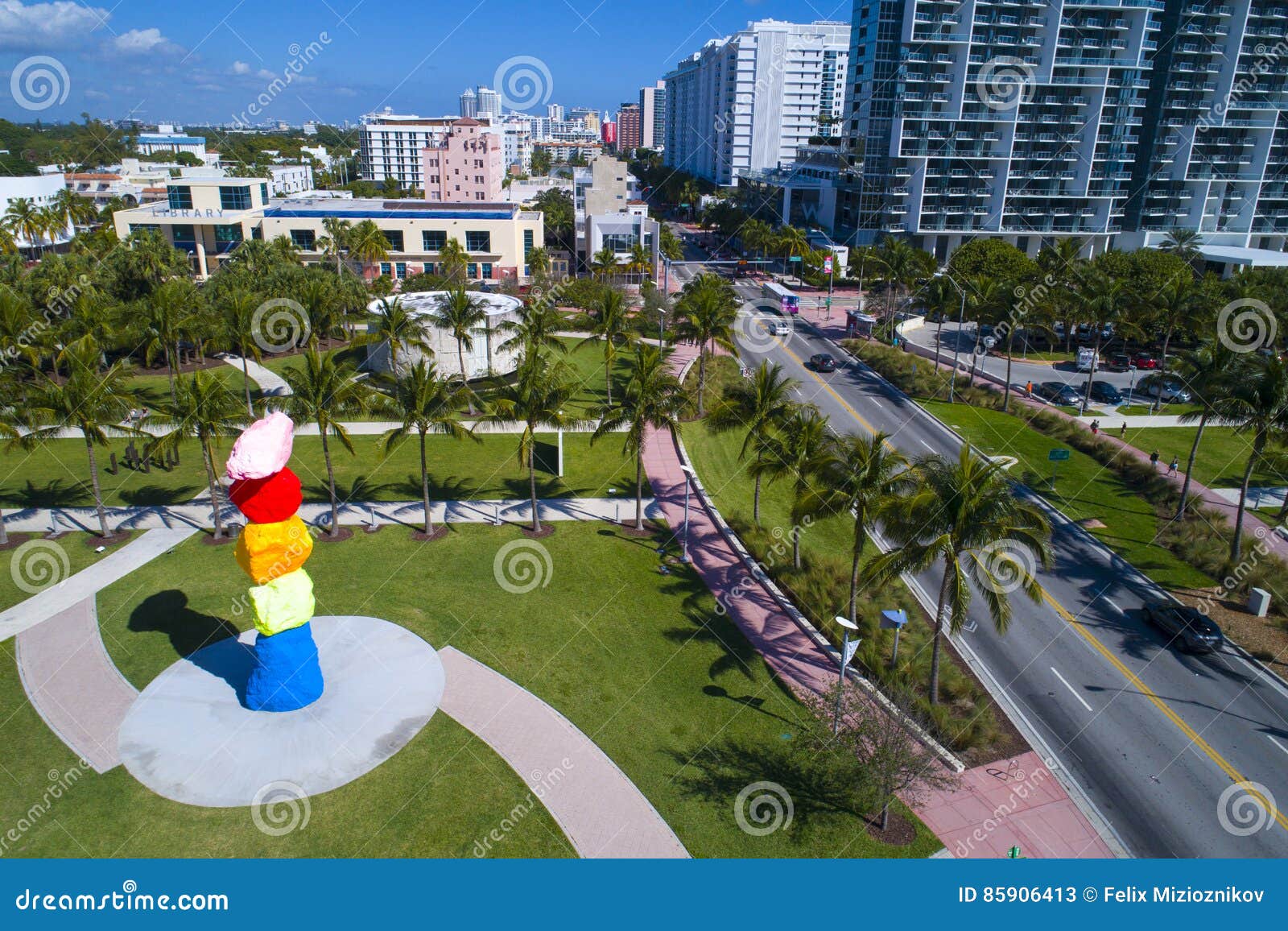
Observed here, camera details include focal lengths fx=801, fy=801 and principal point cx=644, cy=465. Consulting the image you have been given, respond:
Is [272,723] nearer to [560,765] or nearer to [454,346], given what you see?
[560,765]

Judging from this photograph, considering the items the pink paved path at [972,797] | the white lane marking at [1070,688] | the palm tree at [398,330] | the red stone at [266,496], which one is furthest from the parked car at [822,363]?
the red stone at [266,496]

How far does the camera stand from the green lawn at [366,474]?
34094 mm

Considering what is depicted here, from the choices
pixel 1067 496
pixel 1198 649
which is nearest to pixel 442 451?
pixel 1067 496

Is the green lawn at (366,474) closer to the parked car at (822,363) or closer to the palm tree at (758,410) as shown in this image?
the palm tree at (758,410)

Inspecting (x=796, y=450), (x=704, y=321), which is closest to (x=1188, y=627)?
(x=796, y=450)

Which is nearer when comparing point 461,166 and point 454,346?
point 454,346

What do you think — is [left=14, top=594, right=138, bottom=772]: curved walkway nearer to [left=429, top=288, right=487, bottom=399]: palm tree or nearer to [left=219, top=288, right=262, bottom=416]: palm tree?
[left=219, top=288, right=262, bottom=416]: palm tree

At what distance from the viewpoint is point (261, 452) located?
61.9 feet

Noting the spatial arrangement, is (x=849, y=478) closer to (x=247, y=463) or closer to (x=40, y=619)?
(x=247, y=463)

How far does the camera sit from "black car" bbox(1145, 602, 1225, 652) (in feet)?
79.7

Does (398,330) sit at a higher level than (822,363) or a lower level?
higher

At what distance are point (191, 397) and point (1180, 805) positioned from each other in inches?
1241

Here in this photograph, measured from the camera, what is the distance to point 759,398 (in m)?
30.2

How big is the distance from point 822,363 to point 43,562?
44086mm
